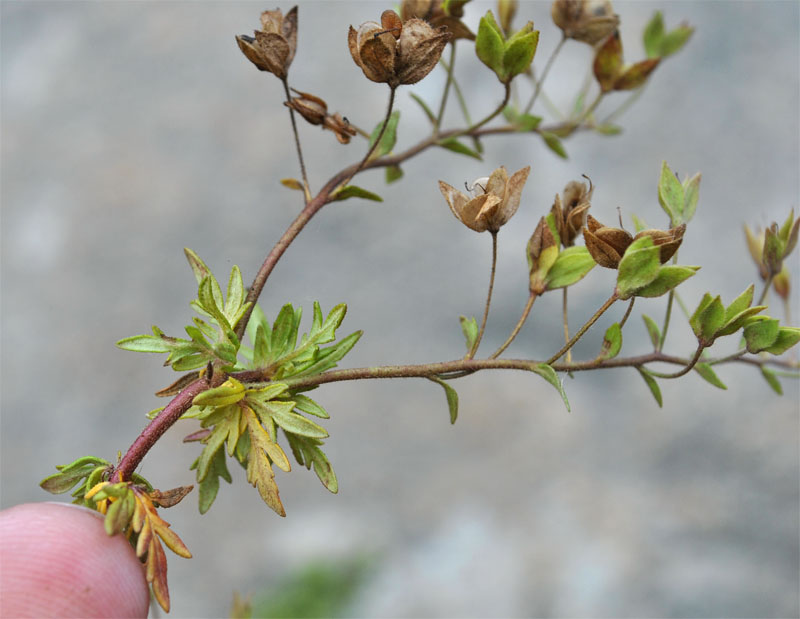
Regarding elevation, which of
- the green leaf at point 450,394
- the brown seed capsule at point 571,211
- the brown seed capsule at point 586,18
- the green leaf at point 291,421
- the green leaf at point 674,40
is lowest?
the green leaf at point 291,421

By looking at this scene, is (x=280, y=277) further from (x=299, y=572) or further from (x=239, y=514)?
(x=299, y=572)

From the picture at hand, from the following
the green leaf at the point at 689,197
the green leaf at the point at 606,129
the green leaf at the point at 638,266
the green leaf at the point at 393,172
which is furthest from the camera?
the green leaf at the point at 606,129

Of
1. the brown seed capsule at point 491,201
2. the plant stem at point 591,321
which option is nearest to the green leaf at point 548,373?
the plant stem at point 591,321

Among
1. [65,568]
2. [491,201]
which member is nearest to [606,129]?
[491,201]

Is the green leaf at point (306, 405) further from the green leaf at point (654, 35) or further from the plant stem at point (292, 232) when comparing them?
the green leaf at point (654, 35)

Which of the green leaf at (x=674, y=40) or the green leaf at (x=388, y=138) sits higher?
the green leaf at (x=674, y=40)

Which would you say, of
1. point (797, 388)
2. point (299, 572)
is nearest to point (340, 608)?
point (299, 572)

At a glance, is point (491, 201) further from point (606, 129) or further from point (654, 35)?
point (654, 35)

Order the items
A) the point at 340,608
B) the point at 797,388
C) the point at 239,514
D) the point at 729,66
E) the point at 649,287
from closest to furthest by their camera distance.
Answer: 1. the point at 649,287
2. the point at 340,608
3. the point at 797,388
4. the point at 239,514
5. the point at 729,66
